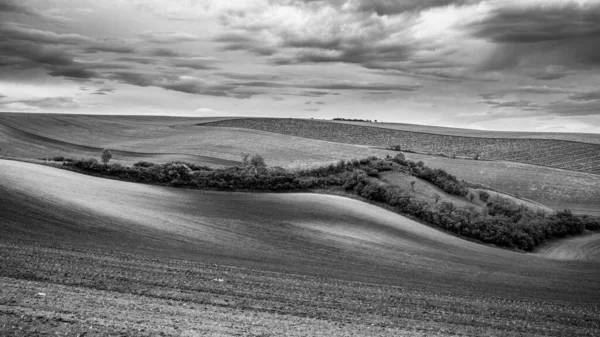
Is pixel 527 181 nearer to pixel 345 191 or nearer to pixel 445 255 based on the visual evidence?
pixel 345 191

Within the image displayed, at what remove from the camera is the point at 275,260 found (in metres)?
24.2

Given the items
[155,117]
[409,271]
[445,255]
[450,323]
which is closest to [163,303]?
[450,323]

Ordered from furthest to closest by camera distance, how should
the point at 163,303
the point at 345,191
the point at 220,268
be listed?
the point at 345,191 < the point at 220,268 < the point at 163,303

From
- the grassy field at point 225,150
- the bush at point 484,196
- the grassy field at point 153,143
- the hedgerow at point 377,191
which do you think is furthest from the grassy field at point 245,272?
the grassy field at point 153,143

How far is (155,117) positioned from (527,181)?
92.2 m

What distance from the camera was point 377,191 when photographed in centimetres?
4672

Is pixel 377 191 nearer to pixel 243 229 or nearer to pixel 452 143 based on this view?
pixel 243 229

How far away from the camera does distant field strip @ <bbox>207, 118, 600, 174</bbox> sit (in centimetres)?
8069

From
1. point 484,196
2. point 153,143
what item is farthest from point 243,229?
point 153,143

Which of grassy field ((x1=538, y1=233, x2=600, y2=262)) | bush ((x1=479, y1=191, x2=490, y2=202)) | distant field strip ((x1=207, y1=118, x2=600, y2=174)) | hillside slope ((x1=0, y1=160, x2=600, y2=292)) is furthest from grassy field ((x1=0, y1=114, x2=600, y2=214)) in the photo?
hillside slope ((x1=0, y1=160, x2=600, y2=292))

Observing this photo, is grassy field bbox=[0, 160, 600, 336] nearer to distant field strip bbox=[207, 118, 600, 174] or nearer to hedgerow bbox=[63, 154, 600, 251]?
hedgerow bbox=[63, 154, 600, 251]

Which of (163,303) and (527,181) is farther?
(527,181)

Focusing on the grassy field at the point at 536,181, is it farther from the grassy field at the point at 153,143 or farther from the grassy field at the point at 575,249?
the grassy field at the point at 153,143

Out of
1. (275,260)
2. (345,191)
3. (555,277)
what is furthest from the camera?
(345,191)
